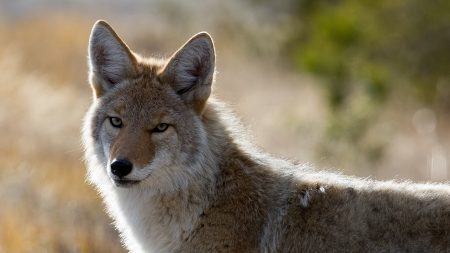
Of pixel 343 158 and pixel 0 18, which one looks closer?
pixel 343 158

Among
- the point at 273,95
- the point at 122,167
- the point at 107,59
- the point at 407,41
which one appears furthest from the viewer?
the point at 407,41

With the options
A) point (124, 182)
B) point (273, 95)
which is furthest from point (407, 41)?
point (124, 182)

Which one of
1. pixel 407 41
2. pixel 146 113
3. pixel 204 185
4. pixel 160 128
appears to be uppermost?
pixel 407 41

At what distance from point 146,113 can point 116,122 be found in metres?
0.24

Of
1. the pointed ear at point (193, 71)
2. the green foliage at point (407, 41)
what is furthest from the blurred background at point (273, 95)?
the pointed ear at point (193, 71)

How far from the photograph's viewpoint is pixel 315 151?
1473cm

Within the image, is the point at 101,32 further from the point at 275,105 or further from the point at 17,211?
the point at 275,105

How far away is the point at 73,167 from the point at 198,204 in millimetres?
8046

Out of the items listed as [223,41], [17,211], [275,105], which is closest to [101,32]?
[17,211]

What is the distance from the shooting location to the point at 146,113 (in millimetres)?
6641

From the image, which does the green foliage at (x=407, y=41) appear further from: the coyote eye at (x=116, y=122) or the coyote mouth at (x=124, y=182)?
the coyote mouth at (x=124, y=182)

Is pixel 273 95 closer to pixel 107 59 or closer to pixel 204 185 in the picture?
pixel 107 59

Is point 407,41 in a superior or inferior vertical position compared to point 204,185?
superior

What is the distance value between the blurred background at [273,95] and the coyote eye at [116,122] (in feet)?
5.82
